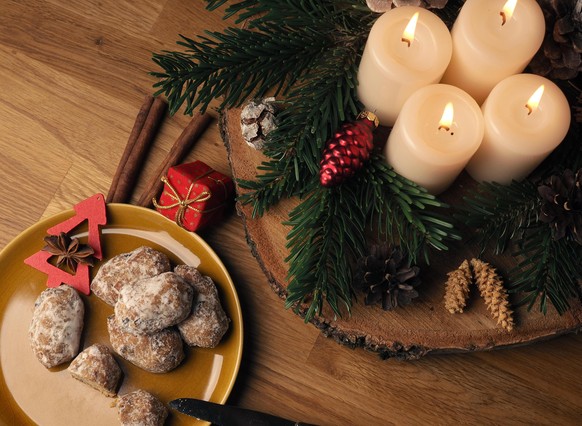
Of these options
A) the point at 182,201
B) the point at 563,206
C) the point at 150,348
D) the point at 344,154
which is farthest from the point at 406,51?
the point at 150,348

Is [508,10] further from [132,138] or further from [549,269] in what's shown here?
[132,138]

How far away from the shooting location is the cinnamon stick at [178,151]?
92 centimetres

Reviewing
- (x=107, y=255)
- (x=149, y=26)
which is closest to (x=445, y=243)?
(x=107, y=255)

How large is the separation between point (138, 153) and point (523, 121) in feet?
1.72

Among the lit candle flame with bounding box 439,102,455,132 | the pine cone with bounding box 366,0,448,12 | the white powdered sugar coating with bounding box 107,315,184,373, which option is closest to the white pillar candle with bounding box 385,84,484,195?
the lit candle flame with bounding box 439,102,455,132

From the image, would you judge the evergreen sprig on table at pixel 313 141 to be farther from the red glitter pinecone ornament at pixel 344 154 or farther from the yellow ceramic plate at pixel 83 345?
the yellow ceramic plate at pixel 83 345

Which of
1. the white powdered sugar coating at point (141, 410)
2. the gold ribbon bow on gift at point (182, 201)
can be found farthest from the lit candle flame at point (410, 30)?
the white powdered sugar coating at point (141, 410)

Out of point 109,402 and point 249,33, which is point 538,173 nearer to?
point 249,33

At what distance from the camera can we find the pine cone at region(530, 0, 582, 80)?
689 millimetres

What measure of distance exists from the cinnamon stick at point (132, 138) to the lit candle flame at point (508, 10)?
1.65 ft

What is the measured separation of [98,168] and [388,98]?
1.48 ft

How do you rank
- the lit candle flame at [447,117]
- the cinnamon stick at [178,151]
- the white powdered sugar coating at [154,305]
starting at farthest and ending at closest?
1. the cinnamon stick at [178,151]
2. the white powdered sugar coating at [154,305]
3. the lit candle flame at [447,117]

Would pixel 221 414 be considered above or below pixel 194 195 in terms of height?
below

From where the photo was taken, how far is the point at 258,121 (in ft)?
2.56
